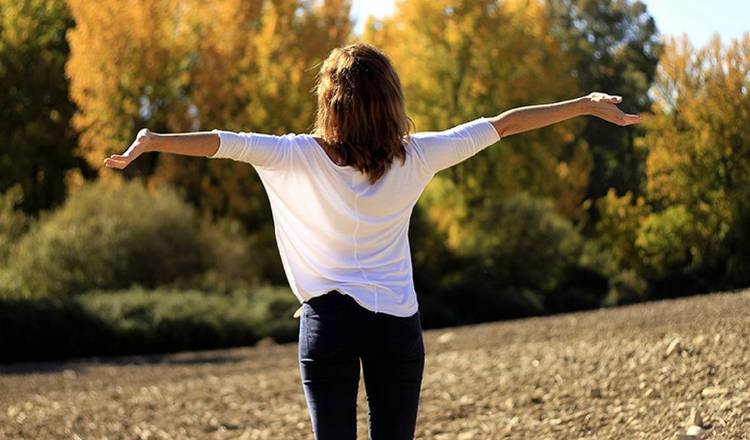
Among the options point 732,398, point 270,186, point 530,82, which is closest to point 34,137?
point 530,82

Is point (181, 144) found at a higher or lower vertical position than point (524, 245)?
higher

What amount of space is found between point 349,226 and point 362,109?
0.34 meters

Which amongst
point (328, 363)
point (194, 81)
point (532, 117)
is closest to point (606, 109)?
point (532, 117)

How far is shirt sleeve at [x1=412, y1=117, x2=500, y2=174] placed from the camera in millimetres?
3588

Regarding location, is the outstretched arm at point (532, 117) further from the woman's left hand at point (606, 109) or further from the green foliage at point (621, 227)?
the green foliage at point (621, 227)

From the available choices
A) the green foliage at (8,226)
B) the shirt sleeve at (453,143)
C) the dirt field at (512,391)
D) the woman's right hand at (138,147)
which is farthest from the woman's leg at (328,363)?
the green foliage at (8,226)

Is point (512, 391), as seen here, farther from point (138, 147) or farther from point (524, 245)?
point (524, 245)

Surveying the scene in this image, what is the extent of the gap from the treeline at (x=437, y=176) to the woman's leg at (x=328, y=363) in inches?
522

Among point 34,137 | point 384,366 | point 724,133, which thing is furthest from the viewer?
point 34,137

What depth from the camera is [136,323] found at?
18.2 m

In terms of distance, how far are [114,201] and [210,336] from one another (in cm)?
414

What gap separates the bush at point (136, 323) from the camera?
17141 millimetres

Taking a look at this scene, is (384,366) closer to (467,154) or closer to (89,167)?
(467,154)

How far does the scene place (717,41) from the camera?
55.0 ft
